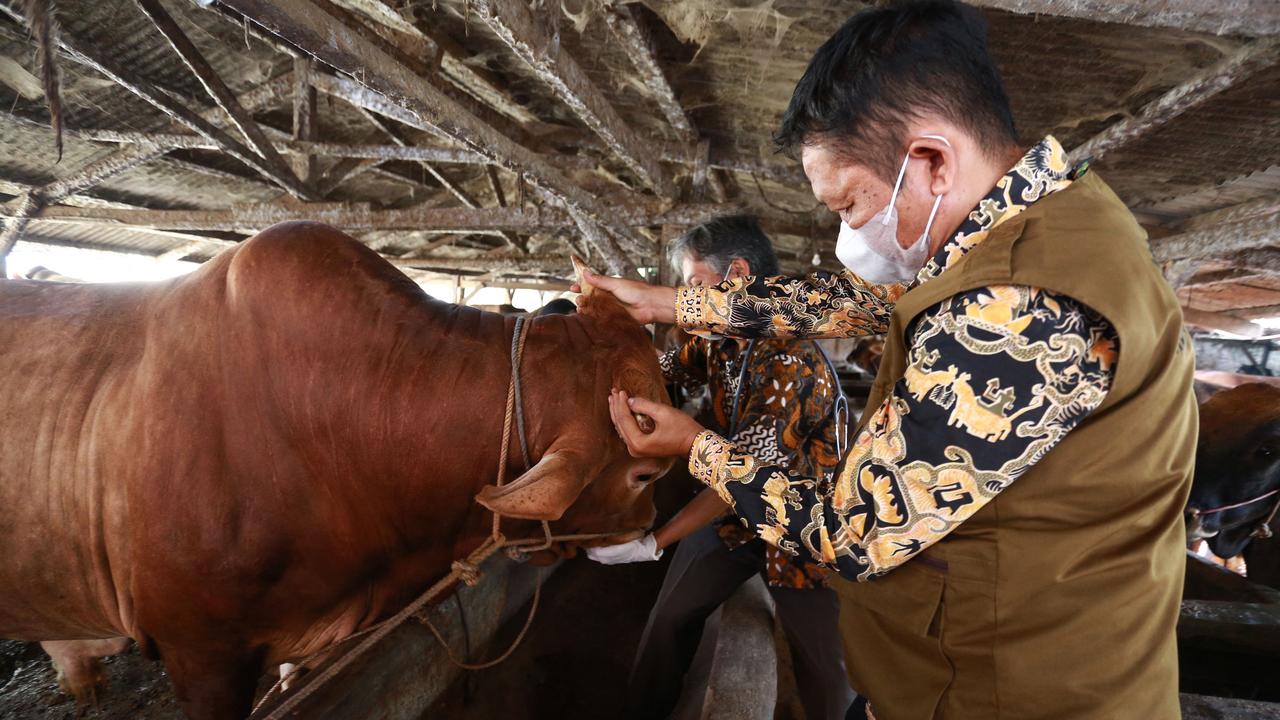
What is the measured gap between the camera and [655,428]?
66.6 inches

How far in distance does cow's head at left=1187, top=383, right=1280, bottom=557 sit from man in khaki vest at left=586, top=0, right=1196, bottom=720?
456 cm

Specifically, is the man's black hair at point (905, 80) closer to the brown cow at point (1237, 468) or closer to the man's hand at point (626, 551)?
the man's hand at point (626, 551)

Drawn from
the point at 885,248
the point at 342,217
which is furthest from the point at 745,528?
the point at 342,217

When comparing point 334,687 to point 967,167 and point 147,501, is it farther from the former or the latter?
point 967,167

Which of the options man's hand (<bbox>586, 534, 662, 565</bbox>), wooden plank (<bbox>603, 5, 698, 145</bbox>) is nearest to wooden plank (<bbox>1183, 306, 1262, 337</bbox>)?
wooden plank (<bbox>603, 5, 698, 145</bbox>)

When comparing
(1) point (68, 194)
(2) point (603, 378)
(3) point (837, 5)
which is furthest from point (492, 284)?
(2) point (603, 378)

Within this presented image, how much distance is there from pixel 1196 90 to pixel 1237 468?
294 cm

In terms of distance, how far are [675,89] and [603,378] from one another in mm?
3849

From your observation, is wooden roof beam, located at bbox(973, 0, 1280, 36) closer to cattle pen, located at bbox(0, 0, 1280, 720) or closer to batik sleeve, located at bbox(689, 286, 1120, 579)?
cattle pen, located at bbox(0, 0, 1280, 720)

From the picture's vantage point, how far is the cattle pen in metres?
2.32

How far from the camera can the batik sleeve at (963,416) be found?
99 centimetres

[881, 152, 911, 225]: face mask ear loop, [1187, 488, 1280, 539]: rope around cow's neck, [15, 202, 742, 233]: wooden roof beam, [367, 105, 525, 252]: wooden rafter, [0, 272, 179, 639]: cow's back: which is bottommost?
[1187, 488, 1280, 539]: rope around cow's neck

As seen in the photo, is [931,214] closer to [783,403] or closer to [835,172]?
[835,172]

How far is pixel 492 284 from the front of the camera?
19.3m
